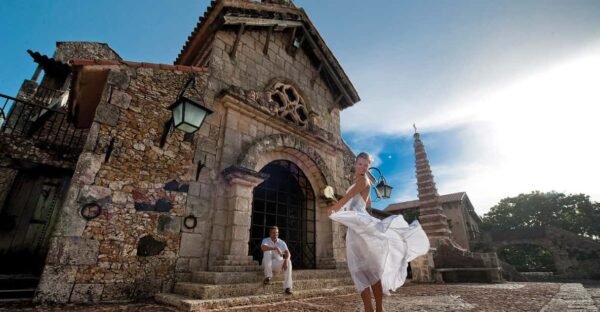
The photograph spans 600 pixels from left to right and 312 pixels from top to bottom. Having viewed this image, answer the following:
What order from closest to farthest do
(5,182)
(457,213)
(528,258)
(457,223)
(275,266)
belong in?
(275,266)
(5,182)
(457,223)
(457,213)
(528,258)

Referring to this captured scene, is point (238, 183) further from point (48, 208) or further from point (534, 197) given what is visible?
point (534, 197)

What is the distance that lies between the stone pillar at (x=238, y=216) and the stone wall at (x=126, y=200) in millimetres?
633

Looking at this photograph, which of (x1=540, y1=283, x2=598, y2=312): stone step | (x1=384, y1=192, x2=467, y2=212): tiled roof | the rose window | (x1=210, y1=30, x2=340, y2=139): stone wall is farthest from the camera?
(x1=384, y1=192, x2=467, y2=212): tiled roof

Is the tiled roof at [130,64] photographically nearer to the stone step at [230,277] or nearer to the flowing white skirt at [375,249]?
the stone step at [230,277]

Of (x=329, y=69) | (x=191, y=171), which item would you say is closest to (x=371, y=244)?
(x=191, y=171)

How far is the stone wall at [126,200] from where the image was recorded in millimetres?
3422

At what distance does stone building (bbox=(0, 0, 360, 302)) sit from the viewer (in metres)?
3.72

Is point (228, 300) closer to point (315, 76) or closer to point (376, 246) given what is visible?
point (376, 246)

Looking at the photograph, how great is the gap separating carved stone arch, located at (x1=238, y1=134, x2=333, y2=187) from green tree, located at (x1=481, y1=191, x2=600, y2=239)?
2905 cm

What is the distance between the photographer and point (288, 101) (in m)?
7.29

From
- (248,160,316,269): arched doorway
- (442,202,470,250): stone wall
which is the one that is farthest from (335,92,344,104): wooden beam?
(442,202,470,250): stone wall

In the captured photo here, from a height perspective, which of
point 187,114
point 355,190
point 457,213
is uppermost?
point 457,213

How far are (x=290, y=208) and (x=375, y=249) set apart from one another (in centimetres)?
474

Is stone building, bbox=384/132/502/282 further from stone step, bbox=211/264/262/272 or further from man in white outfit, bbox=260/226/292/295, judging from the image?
stone step, bbox=211/264/262/272
